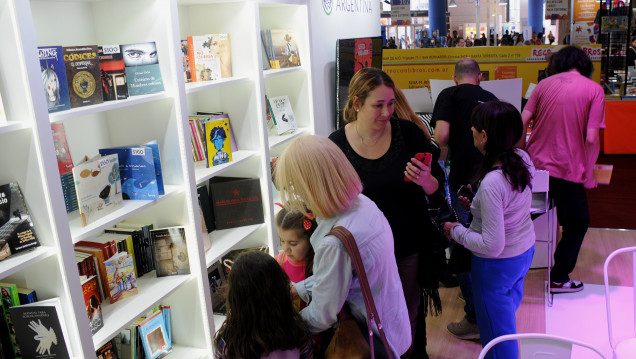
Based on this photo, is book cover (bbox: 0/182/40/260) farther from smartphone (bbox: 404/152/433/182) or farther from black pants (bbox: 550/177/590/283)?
black pants (bbox: 550/177/590/283)

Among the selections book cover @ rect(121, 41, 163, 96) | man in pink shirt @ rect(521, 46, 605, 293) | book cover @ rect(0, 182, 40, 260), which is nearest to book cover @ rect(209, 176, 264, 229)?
book cover @ rect(121, 41, 163, 96)

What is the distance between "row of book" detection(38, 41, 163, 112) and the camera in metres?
2.00

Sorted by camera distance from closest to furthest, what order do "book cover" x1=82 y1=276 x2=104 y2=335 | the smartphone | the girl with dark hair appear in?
"book cover" x1=82 y1=276 x2=104 y2=335
the smartphone
the girl with dark hair

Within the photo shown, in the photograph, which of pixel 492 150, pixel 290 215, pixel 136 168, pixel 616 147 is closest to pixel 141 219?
pixel 136 168

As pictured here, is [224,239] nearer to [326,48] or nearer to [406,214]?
[406,214]

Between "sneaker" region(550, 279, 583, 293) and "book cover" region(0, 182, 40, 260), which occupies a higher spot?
"book cover" region(0, 182, 40, 260)

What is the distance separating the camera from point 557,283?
420 cm

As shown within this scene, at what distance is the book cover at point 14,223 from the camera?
6.07 feet

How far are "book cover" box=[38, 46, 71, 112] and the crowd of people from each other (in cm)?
84

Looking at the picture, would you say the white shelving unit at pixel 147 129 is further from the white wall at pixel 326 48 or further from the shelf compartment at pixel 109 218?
the white wall at pixel 326 48

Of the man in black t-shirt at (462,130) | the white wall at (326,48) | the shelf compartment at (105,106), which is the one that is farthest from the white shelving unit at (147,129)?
the man in black t-shirt at (462,130)

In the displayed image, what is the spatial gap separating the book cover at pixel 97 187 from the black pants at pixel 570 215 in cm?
307

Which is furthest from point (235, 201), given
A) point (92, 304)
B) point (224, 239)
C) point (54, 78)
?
point (54, 78)

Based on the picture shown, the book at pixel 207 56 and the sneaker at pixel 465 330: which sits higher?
the book at pixel 207 56
